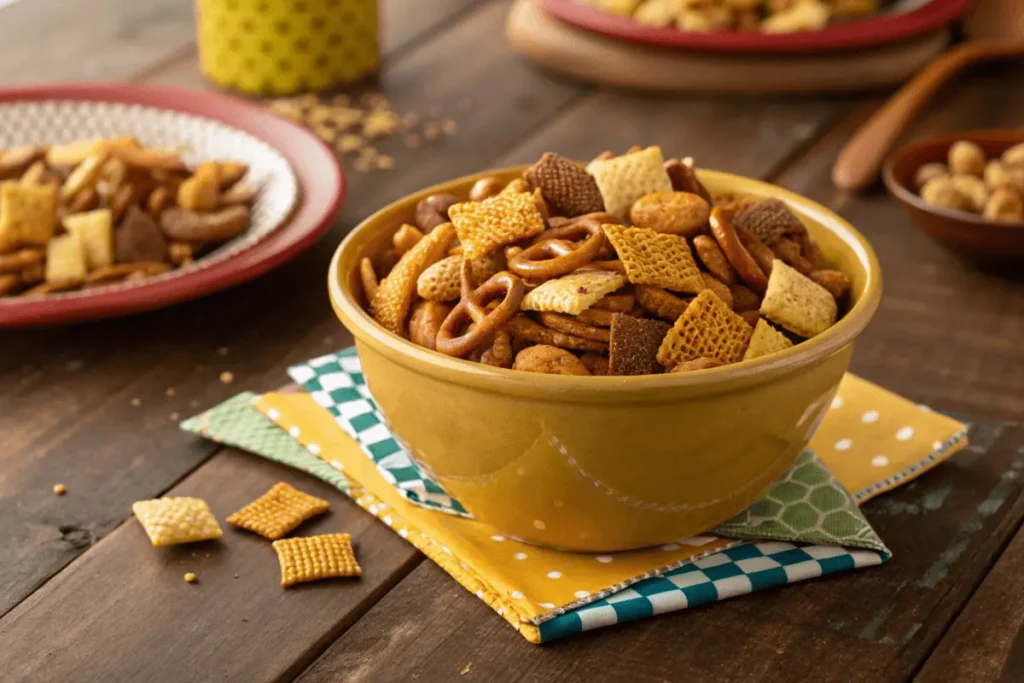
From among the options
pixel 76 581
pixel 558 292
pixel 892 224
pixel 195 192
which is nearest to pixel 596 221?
pixel 558 292

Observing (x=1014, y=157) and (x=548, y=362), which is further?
(x=1014, y=157)

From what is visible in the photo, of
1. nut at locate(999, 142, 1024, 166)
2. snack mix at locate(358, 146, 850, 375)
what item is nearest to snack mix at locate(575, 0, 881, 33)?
nut at locate(999, 142, 1024, 166)

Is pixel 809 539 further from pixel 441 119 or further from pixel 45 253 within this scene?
pixel 441 119

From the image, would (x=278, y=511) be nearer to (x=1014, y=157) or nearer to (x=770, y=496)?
(x=770, y=496)

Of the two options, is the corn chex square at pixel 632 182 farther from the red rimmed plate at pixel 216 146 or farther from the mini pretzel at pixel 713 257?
the red rimmed plate at pixel 216 146

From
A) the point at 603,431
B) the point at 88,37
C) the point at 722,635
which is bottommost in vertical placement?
the point at 88,37

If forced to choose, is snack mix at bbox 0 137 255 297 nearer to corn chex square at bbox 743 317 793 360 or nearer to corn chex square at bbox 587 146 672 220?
corn chex square at bbox 587 146 672 220

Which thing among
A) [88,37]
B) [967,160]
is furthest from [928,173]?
[88,37]
